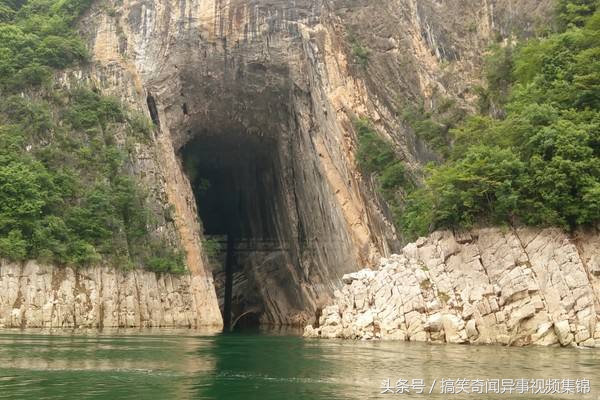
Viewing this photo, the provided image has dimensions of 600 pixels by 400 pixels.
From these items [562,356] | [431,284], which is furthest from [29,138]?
[562,356]

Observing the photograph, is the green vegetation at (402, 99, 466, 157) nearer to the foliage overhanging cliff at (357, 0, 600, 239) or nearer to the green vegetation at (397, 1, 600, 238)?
the foliage overhanging cliff at (357, 0, 600, 239)

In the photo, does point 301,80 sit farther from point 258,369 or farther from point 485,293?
point 258,369

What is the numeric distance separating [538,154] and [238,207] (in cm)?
2861

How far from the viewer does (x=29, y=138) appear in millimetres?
35938

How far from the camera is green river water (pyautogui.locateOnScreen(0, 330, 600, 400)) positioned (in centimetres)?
1126

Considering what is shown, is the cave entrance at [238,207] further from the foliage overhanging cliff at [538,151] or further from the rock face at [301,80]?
the foliage overhanging cliff at [538,151]

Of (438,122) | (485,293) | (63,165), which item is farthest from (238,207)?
(485,293)

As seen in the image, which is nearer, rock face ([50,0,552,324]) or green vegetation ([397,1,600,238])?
green vegetation ([397,1,600,238])

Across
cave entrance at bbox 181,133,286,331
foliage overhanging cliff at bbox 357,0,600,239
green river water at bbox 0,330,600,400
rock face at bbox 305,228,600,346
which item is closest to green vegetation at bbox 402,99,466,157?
foliage overhanging cliff at bbox 357,0,600,239

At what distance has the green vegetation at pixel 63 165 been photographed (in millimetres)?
31781

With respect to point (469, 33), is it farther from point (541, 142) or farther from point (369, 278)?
point (369, 278)

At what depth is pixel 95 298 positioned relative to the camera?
31688 millimetres

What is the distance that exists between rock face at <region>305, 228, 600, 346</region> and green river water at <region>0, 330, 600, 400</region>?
1700 millimetres

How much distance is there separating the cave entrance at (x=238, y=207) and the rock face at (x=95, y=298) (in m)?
9.35
